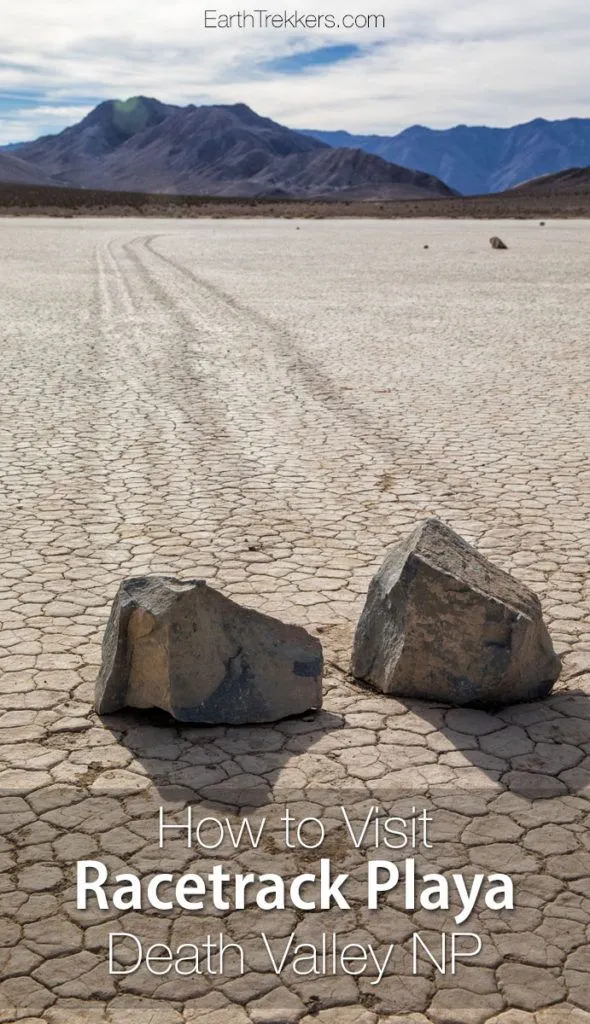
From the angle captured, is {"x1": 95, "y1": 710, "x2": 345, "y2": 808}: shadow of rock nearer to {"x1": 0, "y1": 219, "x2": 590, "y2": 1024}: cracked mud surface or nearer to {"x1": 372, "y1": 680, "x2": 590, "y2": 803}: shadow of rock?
{"x1": 0, "y1": 219, "x2": 590, "y2": 1024}: cracked mud surface

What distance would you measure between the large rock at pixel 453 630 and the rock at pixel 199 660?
1.04 feet

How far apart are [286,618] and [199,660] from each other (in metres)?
1.00

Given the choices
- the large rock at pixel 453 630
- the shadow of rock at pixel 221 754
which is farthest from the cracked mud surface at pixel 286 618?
the large rock at pixel 453 630

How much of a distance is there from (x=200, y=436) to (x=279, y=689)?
4.38m

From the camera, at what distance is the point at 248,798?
11.0ft

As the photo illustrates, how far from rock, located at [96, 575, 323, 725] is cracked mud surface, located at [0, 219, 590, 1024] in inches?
3.8

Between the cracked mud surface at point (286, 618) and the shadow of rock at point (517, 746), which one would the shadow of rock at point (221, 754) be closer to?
the cracked mud surface at point (286, 618)

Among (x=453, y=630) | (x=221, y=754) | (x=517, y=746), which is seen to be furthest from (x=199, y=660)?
(x=517, y=746)

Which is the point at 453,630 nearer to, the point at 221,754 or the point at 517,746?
the point at 517,746

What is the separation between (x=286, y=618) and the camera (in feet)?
15.4

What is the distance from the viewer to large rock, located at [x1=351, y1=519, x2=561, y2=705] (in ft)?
12.6

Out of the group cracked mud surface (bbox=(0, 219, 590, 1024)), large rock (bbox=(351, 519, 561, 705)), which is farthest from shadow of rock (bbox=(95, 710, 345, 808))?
large rock (bbox=(351, 519, 561, 705))

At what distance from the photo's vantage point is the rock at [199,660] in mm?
3693

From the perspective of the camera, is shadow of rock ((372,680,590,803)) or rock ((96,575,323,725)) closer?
shadow of rock ((372,680,590,803))
